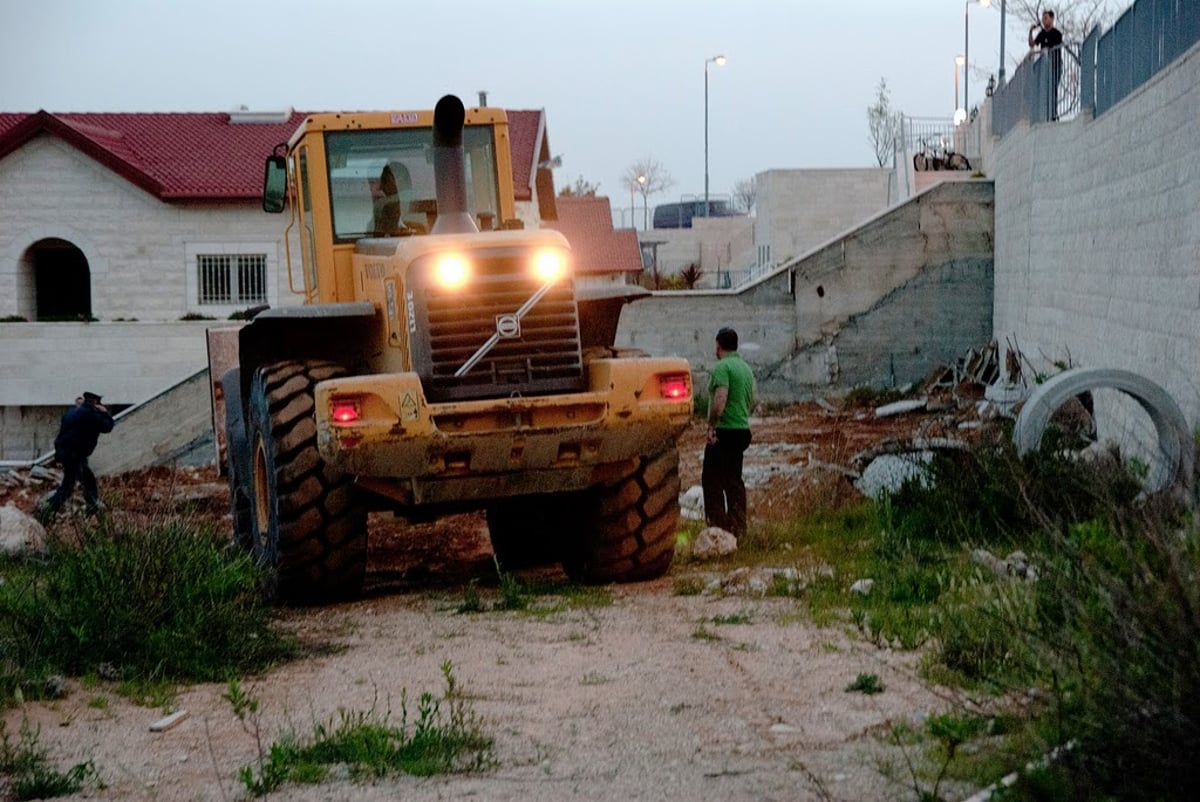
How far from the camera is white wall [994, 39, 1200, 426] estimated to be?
11.2 metres

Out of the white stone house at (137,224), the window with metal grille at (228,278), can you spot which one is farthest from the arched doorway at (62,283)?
the window with metal grille at (228,278)

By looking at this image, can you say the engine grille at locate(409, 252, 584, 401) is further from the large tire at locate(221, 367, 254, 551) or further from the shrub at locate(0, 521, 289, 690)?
the large tire at locate(221, 367, 254, 551)

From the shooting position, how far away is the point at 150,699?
708 centimetres

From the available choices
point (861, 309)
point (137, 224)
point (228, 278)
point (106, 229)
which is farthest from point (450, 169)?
point (106, 229)

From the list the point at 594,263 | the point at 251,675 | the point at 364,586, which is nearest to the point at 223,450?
the point at 364,586

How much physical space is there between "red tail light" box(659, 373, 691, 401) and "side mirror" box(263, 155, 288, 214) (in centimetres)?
318

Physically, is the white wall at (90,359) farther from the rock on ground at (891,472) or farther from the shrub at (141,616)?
the shrub at (141,616)

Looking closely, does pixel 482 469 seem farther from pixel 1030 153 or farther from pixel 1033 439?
pixel 1030 153

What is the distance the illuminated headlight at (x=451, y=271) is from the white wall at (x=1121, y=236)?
4.92m

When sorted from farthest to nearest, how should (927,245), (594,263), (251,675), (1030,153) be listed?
(594,263), (927,245), (1030,153), (251,675)

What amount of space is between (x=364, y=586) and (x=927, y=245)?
17.6 meters

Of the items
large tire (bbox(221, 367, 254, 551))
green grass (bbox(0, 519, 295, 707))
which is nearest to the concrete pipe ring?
green grass (bbox(0, 519, 295, 707))

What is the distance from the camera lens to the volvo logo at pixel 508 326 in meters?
9.06

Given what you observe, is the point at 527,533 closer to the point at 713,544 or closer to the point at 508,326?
the point at 713,544
